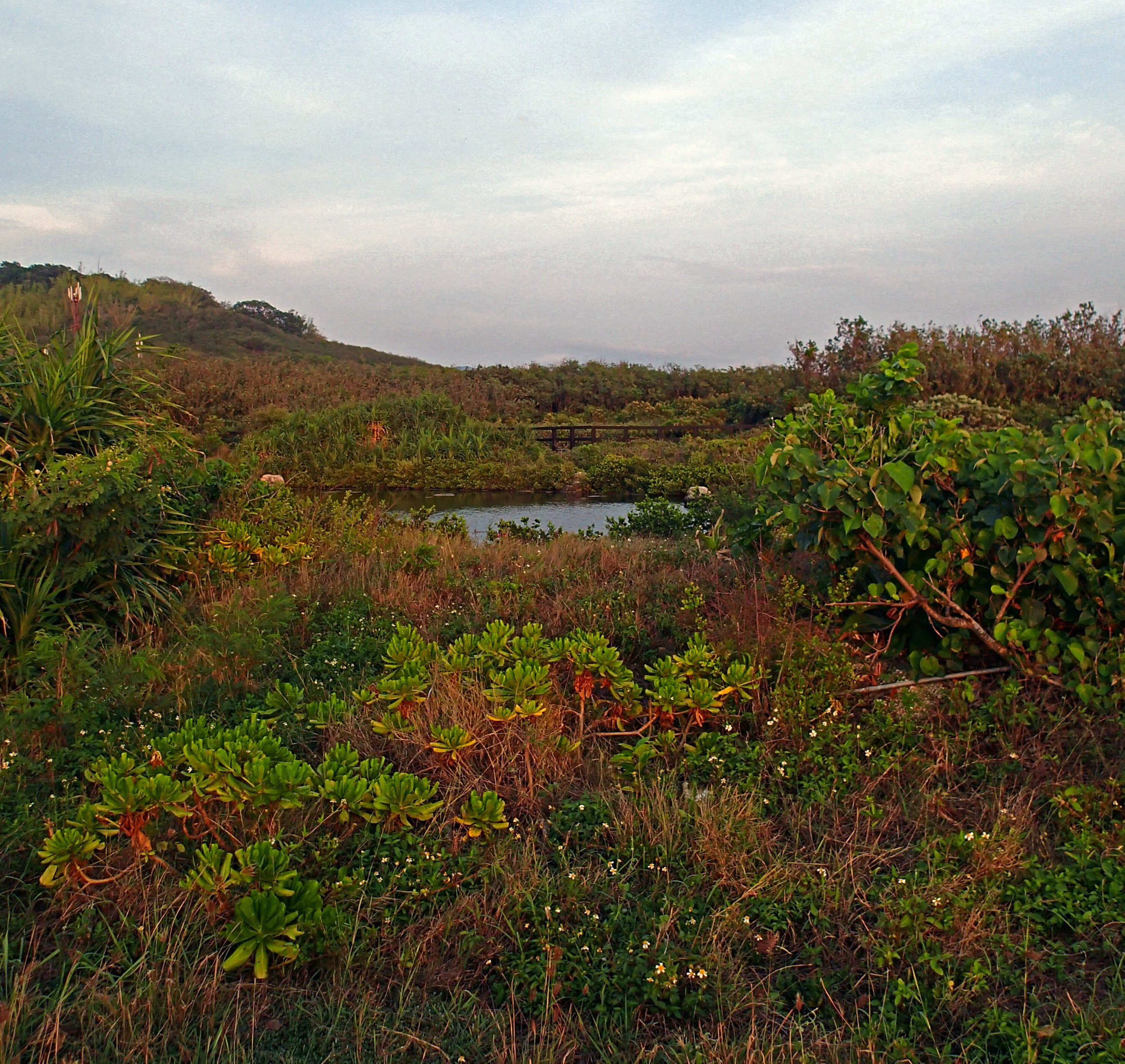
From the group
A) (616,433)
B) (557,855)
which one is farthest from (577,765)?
(616,433)

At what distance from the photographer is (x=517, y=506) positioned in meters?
16.1

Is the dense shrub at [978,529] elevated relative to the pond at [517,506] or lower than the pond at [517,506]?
elevated

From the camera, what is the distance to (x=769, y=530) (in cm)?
506

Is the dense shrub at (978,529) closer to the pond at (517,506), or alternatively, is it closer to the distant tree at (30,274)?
the pond at (517,506)

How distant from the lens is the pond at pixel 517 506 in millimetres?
13352

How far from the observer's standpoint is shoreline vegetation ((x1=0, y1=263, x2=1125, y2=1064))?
8.29 ft

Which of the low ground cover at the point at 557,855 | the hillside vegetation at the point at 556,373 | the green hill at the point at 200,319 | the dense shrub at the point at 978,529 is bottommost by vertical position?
the low ground cover at the point at 557,855

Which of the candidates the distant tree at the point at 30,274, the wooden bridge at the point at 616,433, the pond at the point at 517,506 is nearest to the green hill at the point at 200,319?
the distant tree at the point at 30,274

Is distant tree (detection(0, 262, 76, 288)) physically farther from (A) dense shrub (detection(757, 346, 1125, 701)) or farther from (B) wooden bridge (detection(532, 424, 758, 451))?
(A) dense shrub (detection(757, 346, 1125, 701))

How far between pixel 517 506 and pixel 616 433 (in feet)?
32.1

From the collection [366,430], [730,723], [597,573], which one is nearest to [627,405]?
[366,430]

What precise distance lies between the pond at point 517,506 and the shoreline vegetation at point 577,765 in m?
5.91

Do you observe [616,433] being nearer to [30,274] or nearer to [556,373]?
[556,373]

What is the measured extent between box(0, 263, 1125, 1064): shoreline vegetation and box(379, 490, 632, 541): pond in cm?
591
